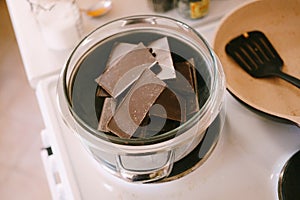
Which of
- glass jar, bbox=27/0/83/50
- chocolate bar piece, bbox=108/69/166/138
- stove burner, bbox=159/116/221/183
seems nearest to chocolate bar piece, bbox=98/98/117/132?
chocolate bar piece, bbox=108/69/166/138

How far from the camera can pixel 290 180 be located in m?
0.59

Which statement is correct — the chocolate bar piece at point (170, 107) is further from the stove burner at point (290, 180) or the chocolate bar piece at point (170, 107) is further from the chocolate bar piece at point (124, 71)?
the stove burner at point (290, 180)

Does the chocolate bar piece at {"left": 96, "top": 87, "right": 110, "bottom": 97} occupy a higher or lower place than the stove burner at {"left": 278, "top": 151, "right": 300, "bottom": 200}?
higher

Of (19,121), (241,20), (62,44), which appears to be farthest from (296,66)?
(19,121)

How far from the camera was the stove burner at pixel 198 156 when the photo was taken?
1.99 feet

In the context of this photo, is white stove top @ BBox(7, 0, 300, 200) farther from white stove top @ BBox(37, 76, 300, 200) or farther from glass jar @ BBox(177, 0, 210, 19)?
glass jar @ BBox(177, 0, 210, 19)

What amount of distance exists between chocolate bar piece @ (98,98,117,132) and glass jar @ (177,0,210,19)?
0.29m

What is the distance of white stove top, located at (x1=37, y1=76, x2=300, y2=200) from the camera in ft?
1.98

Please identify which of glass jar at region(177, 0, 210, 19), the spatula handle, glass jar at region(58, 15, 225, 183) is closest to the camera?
glass jar at region(58, 15, 225, 183)

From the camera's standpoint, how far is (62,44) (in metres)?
0.77

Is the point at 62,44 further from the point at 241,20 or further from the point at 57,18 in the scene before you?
the point at 241,20

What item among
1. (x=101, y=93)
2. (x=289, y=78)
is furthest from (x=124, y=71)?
(x=289, y=78)

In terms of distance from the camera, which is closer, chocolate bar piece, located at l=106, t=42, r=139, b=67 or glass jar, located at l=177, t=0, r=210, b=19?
chocolate bar piece, located at l=106, t=42, r=139, b=67

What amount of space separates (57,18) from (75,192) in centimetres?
34
